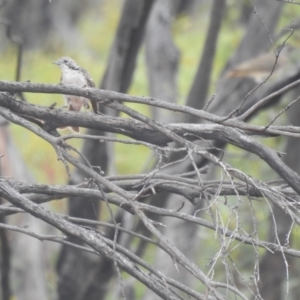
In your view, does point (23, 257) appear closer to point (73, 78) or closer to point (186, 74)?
point (73, 78)

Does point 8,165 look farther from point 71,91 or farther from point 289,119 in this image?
point 71,91

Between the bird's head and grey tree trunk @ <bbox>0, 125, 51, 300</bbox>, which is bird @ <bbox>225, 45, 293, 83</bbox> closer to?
the bird's head

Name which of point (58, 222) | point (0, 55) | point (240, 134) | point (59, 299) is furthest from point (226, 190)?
point (0, 55)

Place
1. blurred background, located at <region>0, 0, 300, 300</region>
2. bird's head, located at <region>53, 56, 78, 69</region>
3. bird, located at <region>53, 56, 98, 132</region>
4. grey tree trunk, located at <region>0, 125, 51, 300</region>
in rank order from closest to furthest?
bird, located at <region>53, 56, 98, 132</region> → bird's head, located at <region>53, 56, 78, 69</region> → blurred background, located at <region>0, 0, 300, 300</region> → grey tree trunk, located at <region>0, 125, 51, 300</region>

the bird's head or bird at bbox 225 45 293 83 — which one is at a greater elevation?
bird at bbox 225 45 293 83

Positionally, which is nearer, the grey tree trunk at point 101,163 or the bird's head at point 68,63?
the bird's head at point 68,63

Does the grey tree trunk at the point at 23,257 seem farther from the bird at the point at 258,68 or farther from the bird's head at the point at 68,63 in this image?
the bird's head at the point at 68,63

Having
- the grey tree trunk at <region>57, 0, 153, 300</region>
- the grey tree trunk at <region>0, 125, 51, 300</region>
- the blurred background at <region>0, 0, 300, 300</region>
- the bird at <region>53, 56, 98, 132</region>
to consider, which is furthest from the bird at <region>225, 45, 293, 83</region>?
the grey tree trunk at <region>0, 125, 51, 300</region>

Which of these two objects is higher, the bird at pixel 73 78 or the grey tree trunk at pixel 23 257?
the bird at pixel 73 78

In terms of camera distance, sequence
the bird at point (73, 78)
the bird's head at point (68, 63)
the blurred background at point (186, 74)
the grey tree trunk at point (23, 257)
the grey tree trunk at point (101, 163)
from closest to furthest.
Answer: the bird at point (73, 78)
the bird's head at point (68, 63)
the grey tree trunk at point (101, 163)
the blurred background at point (186, 74)
the grey tree trunk at point (23, 257)

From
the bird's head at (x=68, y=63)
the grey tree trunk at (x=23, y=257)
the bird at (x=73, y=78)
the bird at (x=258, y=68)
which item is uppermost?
the bird at (x=258, y=68)

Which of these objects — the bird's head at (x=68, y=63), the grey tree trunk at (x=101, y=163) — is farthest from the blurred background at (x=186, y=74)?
the bird's head at (x=68, y=63)

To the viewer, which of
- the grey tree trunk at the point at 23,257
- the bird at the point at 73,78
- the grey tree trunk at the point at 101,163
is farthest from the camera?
the grey tree trunk at the point at 23,257

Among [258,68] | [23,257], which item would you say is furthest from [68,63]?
[23,257]
